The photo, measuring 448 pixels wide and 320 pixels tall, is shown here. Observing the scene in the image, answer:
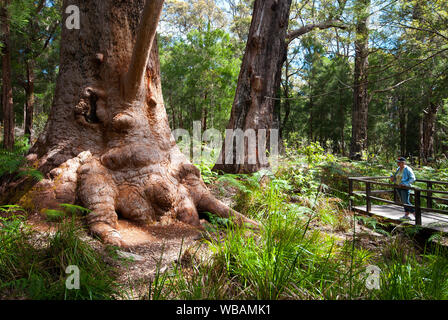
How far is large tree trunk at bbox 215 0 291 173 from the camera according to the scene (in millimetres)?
7031

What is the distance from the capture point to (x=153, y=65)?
4.66 meters

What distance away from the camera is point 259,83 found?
7.08 m

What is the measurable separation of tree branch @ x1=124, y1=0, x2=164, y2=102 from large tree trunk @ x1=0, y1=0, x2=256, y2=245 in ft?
0.05

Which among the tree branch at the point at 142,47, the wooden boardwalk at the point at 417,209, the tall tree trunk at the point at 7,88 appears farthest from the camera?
the tall tree trunk at the point at 7,88

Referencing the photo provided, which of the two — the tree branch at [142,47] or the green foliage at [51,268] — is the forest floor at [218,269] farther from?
the tree branch at [142,47]

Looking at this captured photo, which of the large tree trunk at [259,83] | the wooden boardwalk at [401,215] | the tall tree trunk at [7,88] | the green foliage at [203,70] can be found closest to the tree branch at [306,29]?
the large tree trunk at [259,83]

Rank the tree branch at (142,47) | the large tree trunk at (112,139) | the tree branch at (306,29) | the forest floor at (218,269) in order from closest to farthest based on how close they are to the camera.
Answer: the forest floor at (218,269), the tree branch at (142,47), the large tree trunk at (112,139), the tree branch at (306,29)

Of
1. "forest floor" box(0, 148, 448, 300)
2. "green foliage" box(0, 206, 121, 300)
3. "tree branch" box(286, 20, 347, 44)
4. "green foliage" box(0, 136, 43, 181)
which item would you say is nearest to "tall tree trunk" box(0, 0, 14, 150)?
"green foliage" box(0, 136, 43, 181)

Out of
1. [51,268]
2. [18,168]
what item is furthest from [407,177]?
[18,168]

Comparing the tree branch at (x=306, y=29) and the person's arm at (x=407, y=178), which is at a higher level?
the tree branch at (x=306, y=29)

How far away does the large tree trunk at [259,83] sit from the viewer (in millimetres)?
7031

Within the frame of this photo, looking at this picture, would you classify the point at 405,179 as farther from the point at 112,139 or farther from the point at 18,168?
the point at 18,168

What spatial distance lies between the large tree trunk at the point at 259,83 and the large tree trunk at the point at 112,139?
2.82 metres

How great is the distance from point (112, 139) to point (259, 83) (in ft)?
14.8
